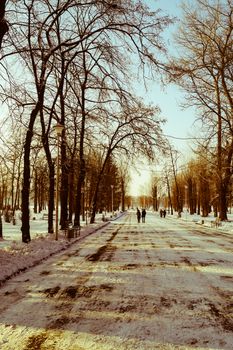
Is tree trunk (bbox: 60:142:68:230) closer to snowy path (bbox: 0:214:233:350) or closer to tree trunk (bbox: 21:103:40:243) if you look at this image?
tree trunk (bbox: 21:103:40:243)

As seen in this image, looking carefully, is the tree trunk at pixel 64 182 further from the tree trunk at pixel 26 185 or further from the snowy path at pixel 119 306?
the snowy path at pixel 119 306

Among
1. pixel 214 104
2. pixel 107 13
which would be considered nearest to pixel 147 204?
pixel 214 104

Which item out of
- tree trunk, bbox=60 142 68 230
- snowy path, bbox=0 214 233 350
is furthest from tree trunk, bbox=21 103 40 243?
tree trunk, bbox=60 142 68 230

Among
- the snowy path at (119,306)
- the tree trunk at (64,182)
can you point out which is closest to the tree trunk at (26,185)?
the snowy path at (119,306)

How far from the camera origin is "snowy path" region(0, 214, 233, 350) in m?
5.39

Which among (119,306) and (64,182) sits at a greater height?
(64,182)

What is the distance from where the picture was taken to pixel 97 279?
9.80m

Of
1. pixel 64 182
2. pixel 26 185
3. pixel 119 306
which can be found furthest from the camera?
pixel 64 182

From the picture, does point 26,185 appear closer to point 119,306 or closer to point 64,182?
point 64,182

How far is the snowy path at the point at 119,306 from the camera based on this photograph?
5395 mm

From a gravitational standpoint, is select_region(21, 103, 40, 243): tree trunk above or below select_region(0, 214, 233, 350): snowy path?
above

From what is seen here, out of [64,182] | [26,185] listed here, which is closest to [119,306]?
[26,185]

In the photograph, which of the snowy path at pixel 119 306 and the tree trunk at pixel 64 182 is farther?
the tree trunk at pixel 64 182

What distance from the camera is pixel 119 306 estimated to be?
7.14 metres
